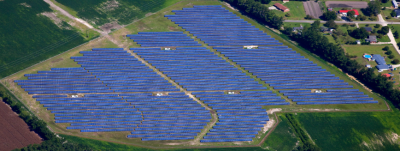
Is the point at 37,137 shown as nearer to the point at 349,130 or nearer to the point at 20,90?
the point at 20,90

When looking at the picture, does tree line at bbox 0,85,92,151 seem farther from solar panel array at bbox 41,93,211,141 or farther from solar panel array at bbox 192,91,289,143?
solar panel array at bbox 192,91,289,143

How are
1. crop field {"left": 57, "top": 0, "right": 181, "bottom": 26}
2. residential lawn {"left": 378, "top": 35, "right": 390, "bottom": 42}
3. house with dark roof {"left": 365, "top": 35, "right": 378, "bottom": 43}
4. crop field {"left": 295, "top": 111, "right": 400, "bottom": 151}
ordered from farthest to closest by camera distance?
1. residential lawn {"left": 378, "top": 35, "right": 390, "bottom": 42}
2. house with dark roof {"left": 365, "top": 35, "right": 378, "bottom": 43}
3. crop field {"left": 57, "top": 0, "right": 181, "bottom": 26}
4. crop field {"left": 295, "top": 111, "right": 400, "bottom": 151}

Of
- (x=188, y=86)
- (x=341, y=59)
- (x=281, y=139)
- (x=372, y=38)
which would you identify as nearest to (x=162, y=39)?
(x=188, y=86)

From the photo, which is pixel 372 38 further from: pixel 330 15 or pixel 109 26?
pixel 109 26

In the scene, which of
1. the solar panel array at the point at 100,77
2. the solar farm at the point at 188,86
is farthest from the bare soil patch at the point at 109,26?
the solar panel array at the point at 100,77

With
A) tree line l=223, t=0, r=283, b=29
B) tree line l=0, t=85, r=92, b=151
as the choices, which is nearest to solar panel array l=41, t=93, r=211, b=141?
tree line l=0, t=85, r=92, b=151

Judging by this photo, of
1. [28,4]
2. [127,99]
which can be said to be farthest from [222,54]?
[28,4]
